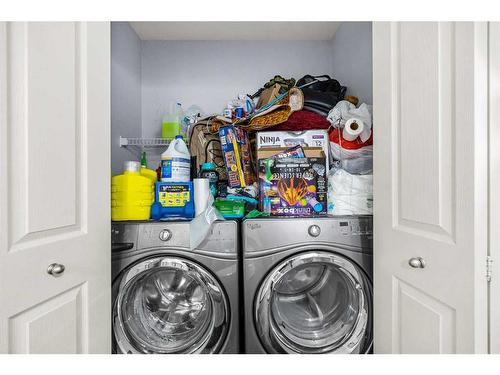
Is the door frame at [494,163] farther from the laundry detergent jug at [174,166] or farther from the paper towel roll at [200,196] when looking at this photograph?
the laundry detergent jug at [174,166]

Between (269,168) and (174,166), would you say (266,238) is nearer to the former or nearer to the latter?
(269,168)

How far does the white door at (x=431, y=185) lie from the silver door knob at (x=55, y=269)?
1.06m

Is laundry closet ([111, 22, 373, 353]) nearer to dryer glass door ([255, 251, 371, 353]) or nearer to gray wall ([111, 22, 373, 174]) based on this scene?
dryer glass door ([255, 251, 371, 353])

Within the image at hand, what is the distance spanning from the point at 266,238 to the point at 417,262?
2.18ft

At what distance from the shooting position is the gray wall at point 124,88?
1.87 meters

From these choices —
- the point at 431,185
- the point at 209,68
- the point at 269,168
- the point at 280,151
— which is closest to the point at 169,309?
the point at 269,168

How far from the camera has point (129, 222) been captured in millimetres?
1382


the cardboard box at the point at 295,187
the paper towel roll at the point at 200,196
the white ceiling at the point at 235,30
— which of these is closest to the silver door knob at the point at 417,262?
the cardboard box at the point at 295,187

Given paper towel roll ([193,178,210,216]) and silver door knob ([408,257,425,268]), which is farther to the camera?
paper towel roll ([193,178,210,216])

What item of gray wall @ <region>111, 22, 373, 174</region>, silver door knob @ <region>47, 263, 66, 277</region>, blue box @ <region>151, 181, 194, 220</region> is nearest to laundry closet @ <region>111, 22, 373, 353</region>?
blue box @ <region>151, 181, 194, 220</region>

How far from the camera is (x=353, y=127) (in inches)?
59.9

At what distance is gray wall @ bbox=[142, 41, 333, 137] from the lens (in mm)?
2328
